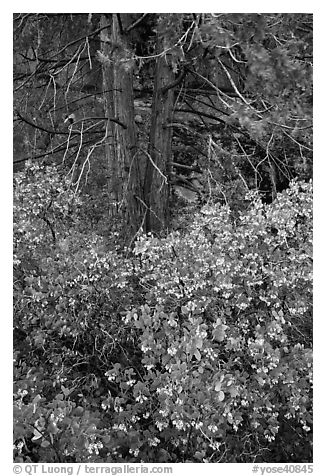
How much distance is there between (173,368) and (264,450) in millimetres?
877

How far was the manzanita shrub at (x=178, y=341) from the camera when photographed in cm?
265

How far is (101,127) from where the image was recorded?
208 inches

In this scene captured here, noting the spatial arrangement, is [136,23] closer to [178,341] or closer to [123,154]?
[123,154]

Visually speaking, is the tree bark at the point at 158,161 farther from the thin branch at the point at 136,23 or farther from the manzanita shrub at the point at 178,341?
the manzanita shrub at the point at 178,341

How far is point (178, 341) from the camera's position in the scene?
2.70 meters

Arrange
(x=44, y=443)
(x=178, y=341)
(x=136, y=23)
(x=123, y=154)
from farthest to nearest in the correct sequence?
1. (x=123, y=154)
2. (x=136, y=23)
3. (x=178, y=341)
4. (x=44, y=443)

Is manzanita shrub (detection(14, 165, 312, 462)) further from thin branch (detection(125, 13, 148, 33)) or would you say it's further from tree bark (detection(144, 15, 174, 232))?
thin branch (detection(125, 13, 148, 33))

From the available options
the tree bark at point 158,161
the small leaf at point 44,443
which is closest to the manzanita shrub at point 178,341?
the small leaf at point 44,443

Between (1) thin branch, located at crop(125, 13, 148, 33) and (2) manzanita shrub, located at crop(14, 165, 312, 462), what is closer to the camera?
(2) manzanita shrub, located at crop(14, 165, 312, 462)

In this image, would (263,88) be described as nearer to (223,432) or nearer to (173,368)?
(173,368)

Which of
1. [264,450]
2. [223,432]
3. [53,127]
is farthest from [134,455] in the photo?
[53,127]

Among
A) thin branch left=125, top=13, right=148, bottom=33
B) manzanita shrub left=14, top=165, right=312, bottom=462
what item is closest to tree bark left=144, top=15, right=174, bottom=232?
thin branch left=125, top=13, right=148, bottom=33

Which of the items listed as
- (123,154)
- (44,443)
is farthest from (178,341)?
(123,154)

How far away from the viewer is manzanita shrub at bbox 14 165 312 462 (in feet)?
8.71
